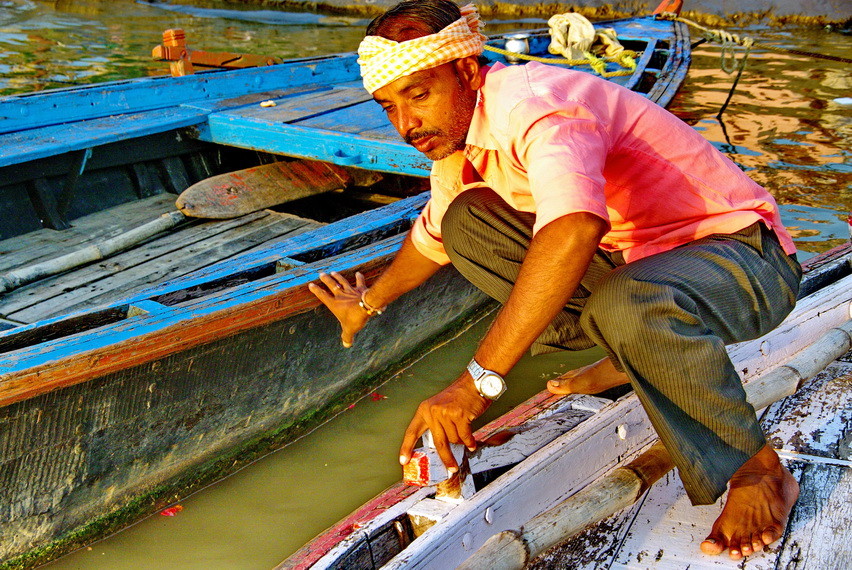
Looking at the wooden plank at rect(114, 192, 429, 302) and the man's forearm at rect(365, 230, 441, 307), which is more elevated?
the man's forearm at rect(365, 230, 441, 307)

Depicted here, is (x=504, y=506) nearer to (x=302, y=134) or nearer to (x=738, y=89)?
(x=302, y=134)

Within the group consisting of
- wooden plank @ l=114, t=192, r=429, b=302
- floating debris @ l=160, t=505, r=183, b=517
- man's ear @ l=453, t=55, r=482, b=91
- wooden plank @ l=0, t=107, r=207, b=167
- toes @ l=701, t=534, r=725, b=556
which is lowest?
floating debris @ l=160, t=505, r=183, b=517

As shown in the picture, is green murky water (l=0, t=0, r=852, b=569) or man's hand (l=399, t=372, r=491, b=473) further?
green murky water (l=0, t=0, r=852, b=569)

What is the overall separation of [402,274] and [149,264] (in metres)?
1.63

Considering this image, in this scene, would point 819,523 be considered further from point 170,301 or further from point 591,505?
point 170,301

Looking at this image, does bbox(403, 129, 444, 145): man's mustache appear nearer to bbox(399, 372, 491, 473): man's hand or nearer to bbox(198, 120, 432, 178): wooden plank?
bbox(399, 372, 491, 473): man's hand

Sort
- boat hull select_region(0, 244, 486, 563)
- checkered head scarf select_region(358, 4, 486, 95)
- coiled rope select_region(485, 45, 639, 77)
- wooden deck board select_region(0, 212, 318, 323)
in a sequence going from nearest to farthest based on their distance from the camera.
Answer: checkered head scarf select_region(358, 4, 486, 95) < boat hull select_region(0, 244, 486, 563) < wooden deck board select_region(0, 212, 318, 323) < coiled rope select_region(485, 45, 639, 77)

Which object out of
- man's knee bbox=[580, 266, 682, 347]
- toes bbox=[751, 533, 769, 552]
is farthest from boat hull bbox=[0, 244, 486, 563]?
toes bbox=[751, 533, 769, 552]

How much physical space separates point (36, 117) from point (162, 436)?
2.06 metres

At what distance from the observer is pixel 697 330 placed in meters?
1.62

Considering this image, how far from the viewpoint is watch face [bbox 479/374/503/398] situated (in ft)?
5.14

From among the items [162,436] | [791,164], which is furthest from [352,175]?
[791,164]

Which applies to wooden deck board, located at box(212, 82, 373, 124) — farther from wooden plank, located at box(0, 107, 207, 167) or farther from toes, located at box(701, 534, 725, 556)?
toes, located at box(701, 534, 725, 556)

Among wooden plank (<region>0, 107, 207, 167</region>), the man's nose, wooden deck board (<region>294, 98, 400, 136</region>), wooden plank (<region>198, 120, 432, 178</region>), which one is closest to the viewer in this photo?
the man's nose
